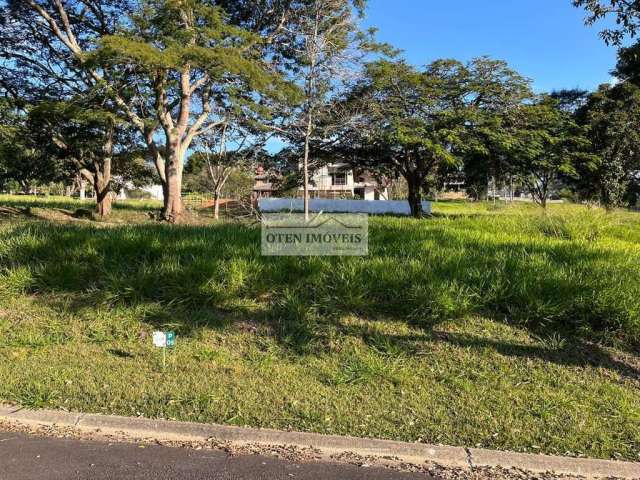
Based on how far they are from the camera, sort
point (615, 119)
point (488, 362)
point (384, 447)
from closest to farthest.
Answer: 1. point (384, 447)
2. point (488, 362)
3. point (615, 119)

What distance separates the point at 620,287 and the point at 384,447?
3.17m

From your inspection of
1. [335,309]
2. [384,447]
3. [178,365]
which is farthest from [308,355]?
[384,447]

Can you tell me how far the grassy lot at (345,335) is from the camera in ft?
11.0

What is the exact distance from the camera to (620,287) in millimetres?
4688

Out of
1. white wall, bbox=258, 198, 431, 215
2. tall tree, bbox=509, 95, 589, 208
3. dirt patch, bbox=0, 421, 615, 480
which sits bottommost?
dirt patch, bbox=0, 421, 615, 480

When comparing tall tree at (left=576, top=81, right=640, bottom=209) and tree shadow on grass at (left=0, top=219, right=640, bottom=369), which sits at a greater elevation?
A: tall tree at (left=576, top=81, right=640, bottom=209)

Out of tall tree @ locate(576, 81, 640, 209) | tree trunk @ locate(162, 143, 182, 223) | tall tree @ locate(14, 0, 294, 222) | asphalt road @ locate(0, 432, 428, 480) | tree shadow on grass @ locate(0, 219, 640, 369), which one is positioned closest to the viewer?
asphalt road @ locate(0, 432, 428, 480)

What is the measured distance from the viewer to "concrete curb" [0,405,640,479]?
2797mm

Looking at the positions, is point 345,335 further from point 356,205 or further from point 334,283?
point 356,205

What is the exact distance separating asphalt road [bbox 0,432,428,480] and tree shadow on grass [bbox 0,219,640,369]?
5.08 feet

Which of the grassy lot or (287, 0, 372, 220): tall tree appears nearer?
the grassy lot

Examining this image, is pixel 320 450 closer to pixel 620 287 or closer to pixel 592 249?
pixel 620 287

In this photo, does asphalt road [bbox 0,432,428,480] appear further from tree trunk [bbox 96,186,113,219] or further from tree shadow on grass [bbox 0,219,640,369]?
tree trunk [bbox 96,186,113,219]

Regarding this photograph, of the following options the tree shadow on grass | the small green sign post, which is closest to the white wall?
the tree shadow on grass
